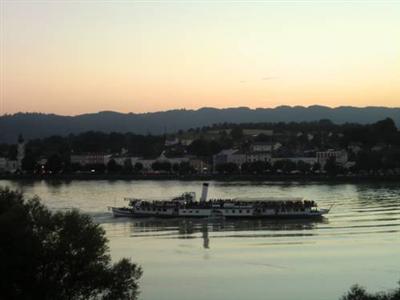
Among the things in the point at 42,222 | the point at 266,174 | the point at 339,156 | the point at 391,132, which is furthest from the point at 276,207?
the point at 391,132

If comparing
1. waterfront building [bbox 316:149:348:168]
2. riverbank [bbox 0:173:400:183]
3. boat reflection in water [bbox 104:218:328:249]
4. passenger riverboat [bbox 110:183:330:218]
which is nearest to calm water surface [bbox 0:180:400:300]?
boat reflection in water [bbox 104:218:328:249]

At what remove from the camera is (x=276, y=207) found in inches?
955

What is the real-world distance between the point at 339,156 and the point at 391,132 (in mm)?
7522

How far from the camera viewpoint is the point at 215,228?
853 inches

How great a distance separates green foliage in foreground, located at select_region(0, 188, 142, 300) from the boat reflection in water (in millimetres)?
9207

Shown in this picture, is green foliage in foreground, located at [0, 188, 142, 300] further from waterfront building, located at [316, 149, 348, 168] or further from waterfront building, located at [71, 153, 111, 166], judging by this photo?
waterfront building, located at [71, 153, 111, 166]

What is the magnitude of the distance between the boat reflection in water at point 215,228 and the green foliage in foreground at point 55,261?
362 inches

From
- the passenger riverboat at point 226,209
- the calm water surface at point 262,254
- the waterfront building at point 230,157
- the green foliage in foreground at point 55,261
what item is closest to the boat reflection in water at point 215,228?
the calm water surface at point 262,254

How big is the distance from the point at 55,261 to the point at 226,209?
16.9 m

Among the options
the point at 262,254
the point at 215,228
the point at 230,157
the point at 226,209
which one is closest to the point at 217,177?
the point at 230,157

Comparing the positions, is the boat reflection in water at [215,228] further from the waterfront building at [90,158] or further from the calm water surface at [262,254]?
the waterfront building at [90,158]

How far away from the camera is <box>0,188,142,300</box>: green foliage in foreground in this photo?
24.7 feet

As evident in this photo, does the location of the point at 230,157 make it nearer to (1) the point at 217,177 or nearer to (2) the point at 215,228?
(1) the point at 217,177

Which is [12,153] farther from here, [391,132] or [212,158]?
[391,132]
